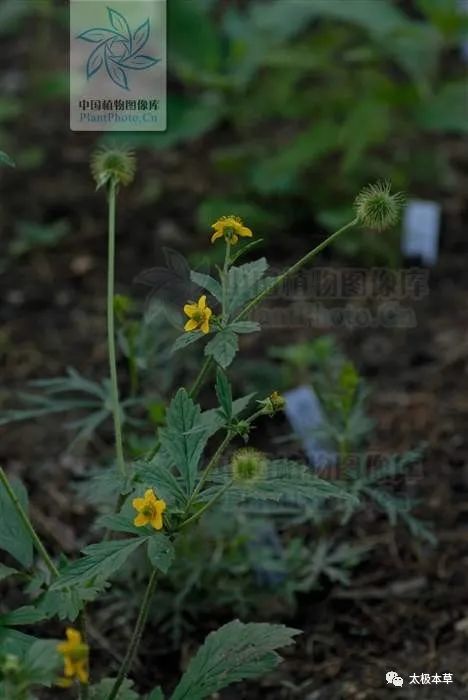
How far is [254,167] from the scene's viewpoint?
Result: 9.40ft

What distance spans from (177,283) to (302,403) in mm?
563

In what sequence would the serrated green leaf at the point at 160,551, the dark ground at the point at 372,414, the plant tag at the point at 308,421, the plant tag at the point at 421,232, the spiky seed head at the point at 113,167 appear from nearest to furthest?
the serrated green leaf at the point at 160,551
the spiky seed head at the point at 113,167
the dark ground at the point at 372,414
the plant tag at the point at 308,421
the plant tag at the point at 421,232

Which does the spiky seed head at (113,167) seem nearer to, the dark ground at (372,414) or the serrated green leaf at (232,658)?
the serrated green leaf at (232,658)

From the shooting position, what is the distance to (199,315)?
1321mm

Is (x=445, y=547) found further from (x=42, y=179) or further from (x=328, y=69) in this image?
(x=42, y=179)

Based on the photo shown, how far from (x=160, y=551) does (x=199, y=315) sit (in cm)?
27

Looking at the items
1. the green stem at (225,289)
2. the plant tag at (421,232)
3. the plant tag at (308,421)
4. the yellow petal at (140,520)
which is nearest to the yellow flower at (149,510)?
the yellow petal at (140,520)

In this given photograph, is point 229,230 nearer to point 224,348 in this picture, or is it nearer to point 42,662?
point 224,348

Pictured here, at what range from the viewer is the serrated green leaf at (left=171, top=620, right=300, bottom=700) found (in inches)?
53.8

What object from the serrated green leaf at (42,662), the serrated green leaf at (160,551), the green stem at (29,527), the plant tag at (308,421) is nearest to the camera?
the serrated green leaf at (42,662)

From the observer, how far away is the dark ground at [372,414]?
1782mm

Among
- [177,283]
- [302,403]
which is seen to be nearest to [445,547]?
[302,403]

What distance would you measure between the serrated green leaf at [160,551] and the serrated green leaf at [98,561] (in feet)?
0.05

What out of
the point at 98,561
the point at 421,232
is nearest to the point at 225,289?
the point at 98,561
